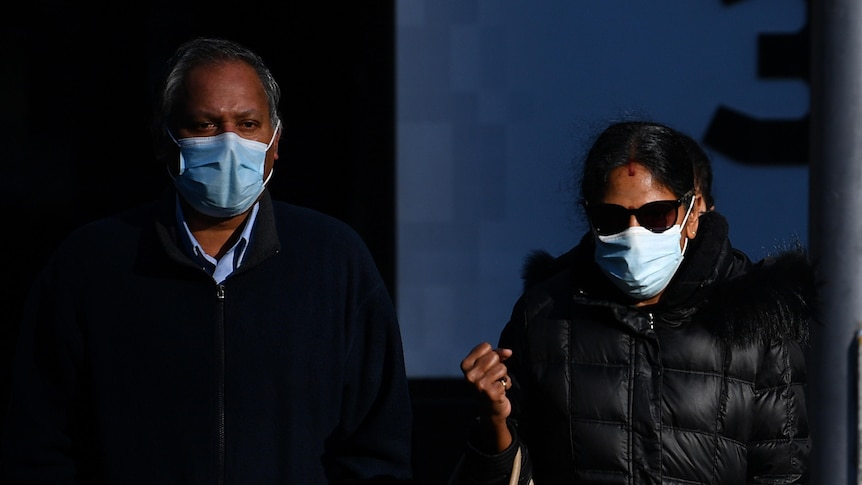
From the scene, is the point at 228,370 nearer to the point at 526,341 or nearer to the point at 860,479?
the point at 526,341

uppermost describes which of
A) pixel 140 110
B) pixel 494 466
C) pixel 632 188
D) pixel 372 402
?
pixel 140 110

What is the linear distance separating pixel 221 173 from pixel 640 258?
950 millimetres

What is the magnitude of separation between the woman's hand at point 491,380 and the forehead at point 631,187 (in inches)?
18.4

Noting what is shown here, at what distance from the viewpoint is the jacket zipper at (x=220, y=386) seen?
2590 millimetres

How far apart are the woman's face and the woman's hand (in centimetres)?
47

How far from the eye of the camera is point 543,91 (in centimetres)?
561

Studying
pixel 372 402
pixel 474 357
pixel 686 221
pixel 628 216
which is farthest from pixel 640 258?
pixel 372 402

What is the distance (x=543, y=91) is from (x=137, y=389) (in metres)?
3.31

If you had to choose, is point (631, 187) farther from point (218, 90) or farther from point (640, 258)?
point (218, 90)

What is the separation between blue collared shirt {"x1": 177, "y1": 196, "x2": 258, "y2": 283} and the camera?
2709 millimetres

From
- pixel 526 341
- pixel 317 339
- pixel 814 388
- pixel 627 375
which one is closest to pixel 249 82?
pixel 317 339

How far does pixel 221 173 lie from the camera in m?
2.66

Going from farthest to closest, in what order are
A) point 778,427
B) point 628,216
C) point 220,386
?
1. point 628,216
2. point 778,427
3. point 220,386

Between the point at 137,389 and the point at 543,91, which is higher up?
the point at 543,91
